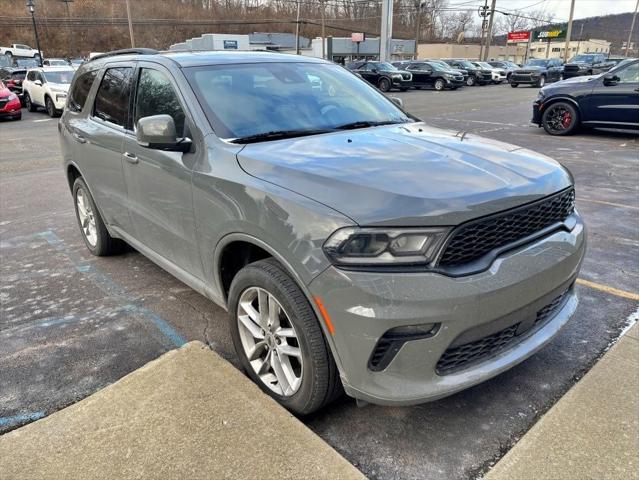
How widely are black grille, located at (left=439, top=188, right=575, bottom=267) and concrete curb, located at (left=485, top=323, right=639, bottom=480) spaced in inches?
36.2

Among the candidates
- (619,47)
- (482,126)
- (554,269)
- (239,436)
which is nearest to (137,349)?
(239,436)

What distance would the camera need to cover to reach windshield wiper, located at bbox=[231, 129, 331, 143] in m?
2.88

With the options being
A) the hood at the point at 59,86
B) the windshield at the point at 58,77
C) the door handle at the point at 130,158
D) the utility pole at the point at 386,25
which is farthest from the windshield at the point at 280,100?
the utility pole at the point at 386,25

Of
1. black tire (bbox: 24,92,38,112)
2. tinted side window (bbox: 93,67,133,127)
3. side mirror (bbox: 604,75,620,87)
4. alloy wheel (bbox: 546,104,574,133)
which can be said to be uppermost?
tinted side window (bbox: 93,67,133,127)

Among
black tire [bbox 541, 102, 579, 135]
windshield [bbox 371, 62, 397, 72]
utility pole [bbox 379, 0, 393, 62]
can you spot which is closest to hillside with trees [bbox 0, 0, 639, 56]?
utility pole [bbox 379, 0, 393, 62]

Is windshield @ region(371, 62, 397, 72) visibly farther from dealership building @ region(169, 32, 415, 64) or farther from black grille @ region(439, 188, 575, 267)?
black grille @ region(439, 188, 575, 267)

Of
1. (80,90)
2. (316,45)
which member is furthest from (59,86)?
(316,45)

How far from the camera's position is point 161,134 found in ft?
9.45

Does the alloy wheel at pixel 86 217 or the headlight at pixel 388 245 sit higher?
the headlight at pixel 388 245

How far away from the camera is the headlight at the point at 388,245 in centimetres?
206

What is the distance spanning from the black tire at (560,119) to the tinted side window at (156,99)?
416 inches

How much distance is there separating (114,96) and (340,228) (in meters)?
2.86

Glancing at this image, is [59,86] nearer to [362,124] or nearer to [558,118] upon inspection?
[558,118]

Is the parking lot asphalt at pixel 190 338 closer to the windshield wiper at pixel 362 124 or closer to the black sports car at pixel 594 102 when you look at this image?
A: the windshield wiper at pixel 362 124
